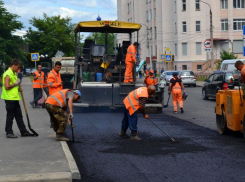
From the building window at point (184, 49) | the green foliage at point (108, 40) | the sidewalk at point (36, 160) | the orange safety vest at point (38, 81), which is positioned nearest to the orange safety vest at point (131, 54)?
the green foliage at point (108, 40)

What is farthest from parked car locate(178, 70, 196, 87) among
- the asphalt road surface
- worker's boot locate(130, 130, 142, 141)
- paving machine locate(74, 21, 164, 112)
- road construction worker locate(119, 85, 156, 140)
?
worker's boot locate(130, 130, 142, 141)

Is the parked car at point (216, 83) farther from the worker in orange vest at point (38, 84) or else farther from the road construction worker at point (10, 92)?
the road construction worker at point (10, 92)

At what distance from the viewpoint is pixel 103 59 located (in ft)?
61.8

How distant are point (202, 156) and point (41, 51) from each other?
6527 centimetres

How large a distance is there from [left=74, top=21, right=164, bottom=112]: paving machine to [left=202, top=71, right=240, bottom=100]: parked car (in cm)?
676

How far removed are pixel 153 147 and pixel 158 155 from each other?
1.01 meters

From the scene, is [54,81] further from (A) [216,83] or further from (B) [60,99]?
(A) [216,83]

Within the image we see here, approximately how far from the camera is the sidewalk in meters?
7.24

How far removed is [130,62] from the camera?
59.2ft

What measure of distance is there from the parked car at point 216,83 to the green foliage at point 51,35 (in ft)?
133

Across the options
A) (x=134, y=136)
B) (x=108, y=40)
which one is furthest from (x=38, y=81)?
(x=134, y=136)

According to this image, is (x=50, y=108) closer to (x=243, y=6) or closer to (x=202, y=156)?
(x=202, y=156)

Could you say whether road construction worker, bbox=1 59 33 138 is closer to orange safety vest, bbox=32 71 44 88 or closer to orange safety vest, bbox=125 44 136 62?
orange safety vest, bbox=125 44 136 62

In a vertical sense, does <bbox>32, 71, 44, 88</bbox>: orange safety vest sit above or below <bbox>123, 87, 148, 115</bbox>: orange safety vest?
above
